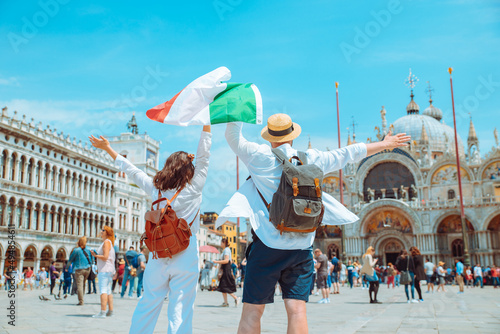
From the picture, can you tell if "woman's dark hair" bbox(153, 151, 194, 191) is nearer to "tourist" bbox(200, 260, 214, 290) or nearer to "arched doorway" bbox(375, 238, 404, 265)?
"tourist" bbox(200, 260, 214, 290)

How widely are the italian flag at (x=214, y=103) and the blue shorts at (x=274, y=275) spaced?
108 cm

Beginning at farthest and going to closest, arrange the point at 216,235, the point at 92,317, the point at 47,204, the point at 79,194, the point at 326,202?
the point at 216,235 < the point at 79,194 < the point at 47,204 < the point at 92,317 < the point at 326,202

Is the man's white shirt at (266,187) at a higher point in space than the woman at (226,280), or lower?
higher

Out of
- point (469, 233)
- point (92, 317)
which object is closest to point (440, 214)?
point (469, 233)

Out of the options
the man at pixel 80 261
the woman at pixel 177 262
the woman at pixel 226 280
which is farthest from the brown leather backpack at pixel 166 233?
the woman at pixel 226 280

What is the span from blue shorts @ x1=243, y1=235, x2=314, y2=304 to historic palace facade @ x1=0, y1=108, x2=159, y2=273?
31157mm

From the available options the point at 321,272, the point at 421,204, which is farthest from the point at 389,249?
the point at 321,272

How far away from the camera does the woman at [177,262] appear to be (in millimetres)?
3752

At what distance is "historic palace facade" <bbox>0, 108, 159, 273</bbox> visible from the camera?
3153 centimetres

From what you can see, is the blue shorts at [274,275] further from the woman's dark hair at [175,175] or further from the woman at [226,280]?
the woman at [226,280]

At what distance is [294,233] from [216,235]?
2915 inches

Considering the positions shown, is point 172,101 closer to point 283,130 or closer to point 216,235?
point 283,130

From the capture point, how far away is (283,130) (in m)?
3.85

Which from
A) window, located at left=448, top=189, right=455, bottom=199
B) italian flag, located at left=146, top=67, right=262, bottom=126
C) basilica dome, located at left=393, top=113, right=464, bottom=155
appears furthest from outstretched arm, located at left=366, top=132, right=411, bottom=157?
basilica dome, located at left=393, top=113, right=464, bottom=155
